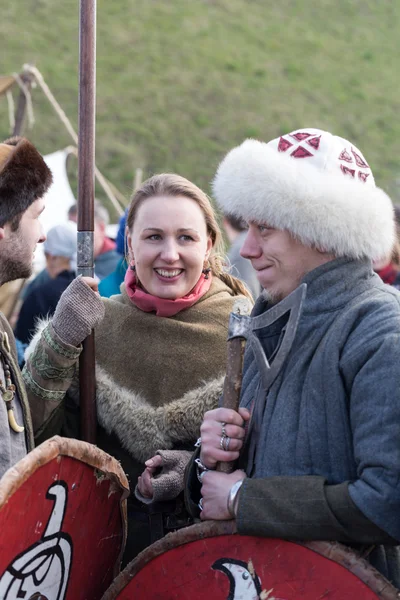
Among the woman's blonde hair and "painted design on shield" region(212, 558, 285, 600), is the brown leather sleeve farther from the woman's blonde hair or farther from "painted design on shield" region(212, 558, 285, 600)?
the woman's blonde hair

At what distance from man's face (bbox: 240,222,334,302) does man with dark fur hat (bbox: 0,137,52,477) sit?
74cm

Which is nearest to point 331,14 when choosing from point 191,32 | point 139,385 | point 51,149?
point 191,32

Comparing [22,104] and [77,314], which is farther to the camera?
[22,104]

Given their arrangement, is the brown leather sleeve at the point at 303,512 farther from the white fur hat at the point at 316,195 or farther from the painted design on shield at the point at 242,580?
the white fur hat at the point at 316,195

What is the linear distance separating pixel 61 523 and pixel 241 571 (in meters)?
0.48

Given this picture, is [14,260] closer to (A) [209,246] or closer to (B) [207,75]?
(A) [209,246]

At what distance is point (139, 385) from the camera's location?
271 cm

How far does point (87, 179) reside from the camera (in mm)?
2672

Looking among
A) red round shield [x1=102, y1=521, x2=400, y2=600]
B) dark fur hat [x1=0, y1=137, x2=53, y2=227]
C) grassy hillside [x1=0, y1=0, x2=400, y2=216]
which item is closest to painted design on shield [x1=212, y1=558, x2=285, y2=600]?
red round shield [x1=102, y1=521, x2=400, y2=600]

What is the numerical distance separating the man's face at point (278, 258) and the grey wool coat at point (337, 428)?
0.17 feet

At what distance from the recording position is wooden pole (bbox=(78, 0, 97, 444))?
261 centimetres

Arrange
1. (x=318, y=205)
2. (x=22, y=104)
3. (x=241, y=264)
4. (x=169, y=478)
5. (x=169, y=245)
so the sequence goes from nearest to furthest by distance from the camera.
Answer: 1. (x=318, y=205)
2. (x=169, y=478)
3. (x=169, y=245)
4. (x=241, y=264)
5. (x=22, y=104)

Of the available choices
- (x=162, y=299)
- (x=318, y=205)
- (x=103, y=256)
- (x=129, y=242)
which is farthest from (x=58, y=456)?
(x=103, y=256)

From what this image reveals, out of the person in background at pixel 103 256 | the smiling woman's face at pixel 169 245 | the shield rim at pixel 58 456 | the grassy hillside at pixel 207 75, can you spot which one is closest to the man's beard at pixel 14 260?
the smiling woman's face at pixel 169 245
